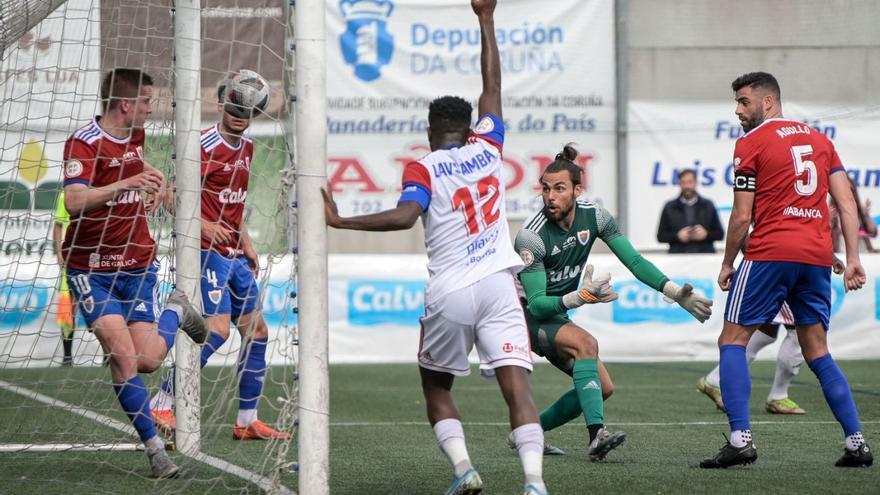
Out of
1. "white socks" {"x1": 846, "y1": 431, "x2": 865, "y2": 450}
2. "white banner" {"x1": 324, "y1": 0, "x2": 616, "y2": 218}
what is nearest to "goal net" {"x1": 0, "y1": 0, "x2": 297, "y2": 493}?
"white socks" {"x1": 846, "y1": 431, "x2": 865, "y2": 450}

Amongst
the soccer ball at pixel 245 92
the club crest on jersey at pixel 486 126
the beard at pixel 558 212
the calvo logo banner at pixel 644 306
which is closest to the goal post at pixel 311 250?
the club crest on jersey at pixel 486 126

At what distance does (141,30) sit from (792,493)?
4.73m

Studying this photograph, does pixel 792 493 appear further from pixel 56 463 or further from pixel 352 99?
pixel 352 99

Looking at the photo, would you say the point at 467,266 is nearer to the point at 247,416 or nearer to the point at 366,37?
the point at 247,416

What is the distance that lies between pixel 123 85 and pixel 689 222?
11.1m

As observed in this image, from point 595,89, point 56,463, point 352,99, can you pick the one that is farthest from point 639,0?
point 56,463

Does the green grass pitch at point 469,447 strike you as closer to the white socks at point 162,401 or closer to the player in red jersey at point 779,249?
the white socks at point 162,401

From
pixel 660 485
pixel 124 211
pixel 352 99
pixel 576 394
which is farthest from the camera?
pixel 352 99

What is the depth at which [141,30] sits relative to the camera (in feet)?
25.6

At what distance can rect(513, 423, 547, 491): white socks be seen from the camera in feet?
17.7

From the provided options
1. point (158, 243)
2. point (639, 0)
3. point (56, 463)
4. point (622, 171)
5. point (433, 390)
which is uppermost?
point (639, 0)

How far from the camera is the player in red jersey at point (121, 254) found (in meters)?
6.72

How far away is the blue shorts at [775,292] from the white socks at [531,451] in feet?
6.05

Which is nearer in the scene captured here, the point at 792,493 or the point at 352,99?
the point at 792,493
